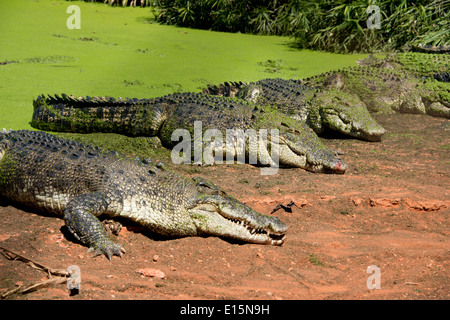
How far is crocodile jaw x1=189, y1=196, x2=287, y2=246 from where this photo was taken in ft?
13.7

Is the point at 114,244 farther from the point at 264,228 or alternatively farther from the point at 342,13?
the point at 342,13

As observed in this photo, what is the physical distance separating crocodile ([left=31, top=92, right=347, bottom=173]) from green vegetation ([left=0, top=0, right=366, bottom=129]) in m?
0.57

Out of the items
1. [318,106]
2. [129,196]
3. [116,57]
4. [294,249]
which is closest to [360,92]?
[318,106]

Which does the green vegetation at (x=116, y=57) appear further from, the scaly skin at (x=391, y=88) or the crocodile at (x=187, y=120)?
the scaly skin at (x=391, y=88)

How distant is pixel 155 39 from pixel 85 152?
26.8 ft

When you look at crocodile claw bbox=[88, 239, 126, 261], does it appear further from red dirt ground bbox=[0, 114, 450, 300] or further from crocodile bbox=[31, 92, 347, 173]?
crocodile bbox=[31, 92, 347, 173]

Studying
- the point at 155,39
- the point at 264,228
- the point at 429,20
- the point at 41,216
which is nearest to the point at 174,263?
the point at 264,228

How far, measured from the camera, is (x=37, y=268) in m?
3.39

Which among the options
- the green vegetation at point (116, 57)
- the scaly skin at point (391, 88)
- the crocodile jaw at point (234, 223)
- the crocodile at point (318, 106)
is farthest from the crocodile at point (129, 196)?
the scaly skin at point (391, 88)

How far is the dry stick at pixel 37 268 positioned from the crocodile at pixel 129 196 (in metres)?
0.55

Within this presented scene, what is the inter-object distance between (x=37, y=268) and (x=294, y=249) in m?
2.10

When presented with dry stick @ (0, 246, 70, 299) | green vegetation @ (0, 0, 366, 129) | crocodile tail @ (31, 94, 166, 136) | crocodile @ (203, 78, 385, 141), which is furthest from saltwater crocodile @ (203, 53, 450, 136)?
dry stick @ (0, 246, 70, 299)

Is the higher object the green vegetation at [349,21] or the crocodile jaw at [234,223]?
the green vegetation at [349,21]

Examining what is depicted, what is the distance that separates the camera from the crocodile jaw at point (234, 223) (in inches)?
164
